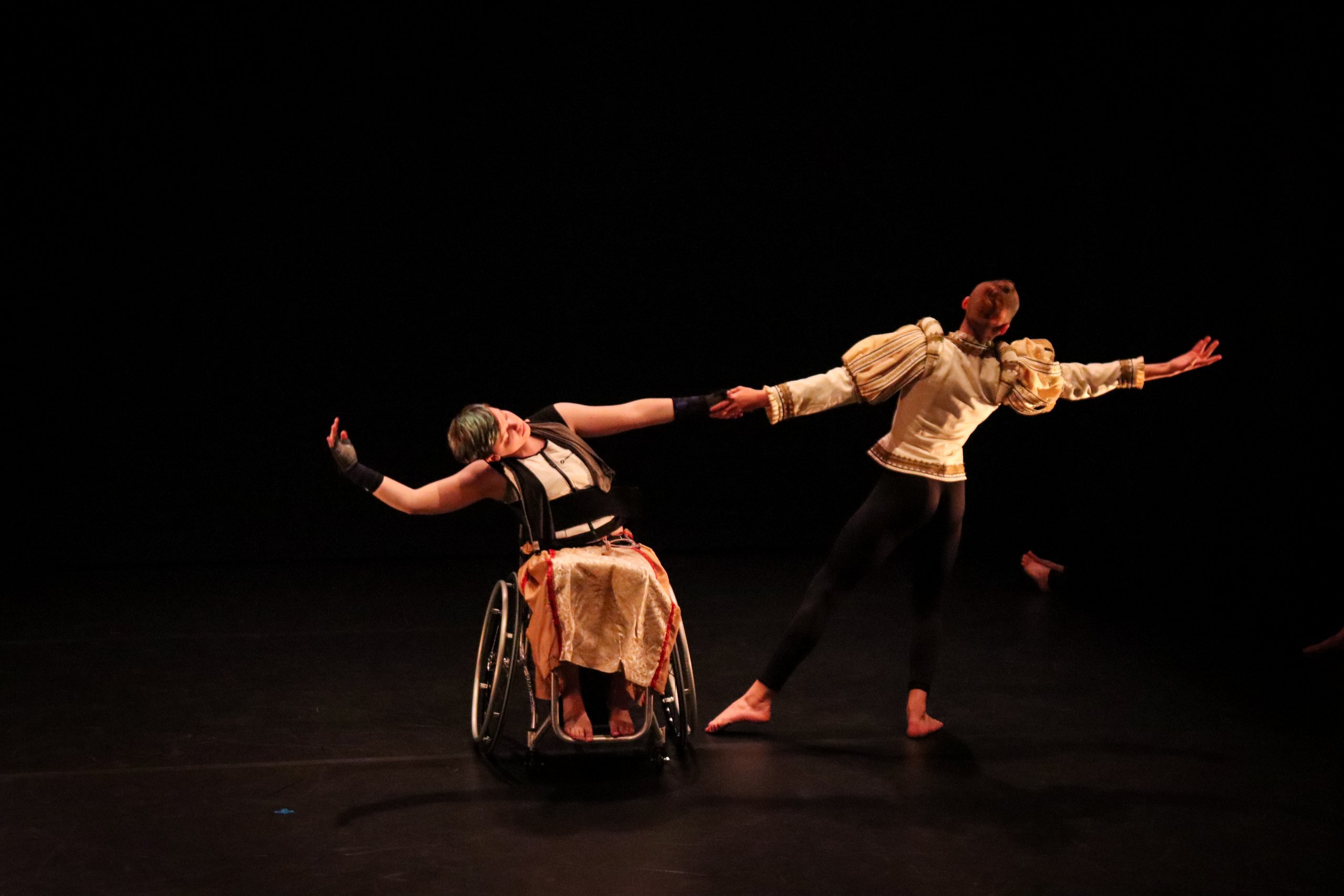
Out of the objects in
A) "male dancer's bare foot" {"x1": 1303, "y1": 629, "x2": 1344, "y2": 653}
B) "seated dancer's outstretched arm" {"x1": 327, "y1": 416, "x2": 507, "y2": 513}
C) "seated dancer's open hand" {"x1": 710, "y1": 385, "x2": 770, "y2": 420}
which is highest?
"seated dancer's open hand" {"x1": 710, "y1": 385, "x2": 770, "y2": 420}

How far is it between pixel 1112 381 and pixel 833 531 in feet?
9.16

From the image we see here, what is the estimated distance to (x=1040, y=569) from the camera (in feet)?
16.5

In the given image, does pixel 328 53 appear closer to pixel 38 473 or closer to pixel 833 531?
pixel 38 473

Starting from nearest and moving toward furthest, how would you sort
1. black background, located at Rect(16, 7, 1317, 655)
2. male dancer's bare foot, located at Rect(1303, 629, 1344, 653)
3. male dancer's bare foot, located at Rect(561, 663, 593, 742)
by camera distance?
male dancer's bare foot, located at Rect(561, 663, 593, 742), male dancer's bare foot, located at Rect(1303, 629, 1344, 653), black background, located at Rect(16, 7, 1317, 655)

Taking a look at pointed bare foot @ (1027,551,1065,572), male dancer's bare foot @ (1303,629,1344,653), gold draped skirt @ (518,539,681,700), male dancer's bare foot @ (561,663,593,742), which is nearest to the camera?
gold draped skirt @ (518,539,681,700)

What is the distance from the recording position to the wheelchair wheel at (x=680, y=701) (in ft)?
9.90

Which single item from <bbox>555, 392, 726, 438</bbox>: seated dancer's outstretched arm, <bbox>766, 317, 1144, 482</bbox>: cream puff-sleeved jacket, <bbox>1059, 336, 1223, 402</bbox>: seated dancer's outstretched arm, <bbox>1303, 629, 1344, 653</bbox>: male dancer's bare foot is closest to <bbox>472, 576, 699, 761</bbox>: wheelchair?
<bbox>555, 392, 726, 438</bbox>: seated dancer's outstretched arm

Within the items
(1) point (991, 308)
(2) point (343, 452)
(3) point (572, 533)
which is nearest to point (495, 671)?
(3) point (572, 533)

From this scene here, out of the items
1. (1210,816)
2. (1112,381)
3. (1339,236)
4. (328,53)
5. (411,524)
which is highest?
(328,53)

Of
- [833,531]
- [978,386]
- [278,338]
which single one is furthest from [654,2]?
[978,386]

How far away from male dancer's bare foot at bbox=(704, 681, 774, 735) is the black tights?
1.2 inches

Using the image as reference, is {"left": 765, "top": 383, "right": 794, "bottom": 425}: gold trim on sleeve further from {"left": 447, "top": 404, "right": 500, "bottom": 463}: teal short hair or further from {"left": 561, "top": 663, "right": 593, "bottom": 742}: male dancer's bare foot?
{"left": 561, "top": 663, "right": 593, "bottom": 742}: male dancer's bare foot

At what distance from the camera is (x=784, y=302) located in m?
5.61

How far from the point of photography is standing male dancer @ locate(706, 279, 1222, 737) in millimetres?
3076
